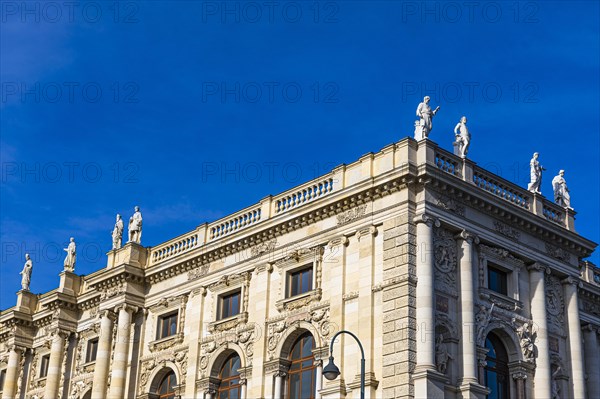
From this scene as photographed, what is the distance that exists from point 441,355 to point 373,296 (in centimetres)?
345

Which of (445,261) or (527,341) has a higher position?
(445,261)

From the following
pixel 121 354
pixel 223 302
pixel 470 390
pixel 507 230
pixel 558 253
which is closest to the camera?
pixel 470 390

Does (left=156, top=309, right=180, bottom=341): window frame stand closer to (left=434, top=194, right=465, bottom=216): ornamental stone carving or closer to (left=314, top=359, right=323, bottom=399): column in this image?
(left=314, top=359, right=323, bottom=399): column

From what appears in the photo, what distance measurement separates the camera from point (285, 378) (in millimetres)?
40500

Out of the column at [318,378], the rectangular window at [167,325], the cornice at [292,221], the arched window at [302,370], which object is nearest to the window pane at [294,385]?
the arched window at [302,370]

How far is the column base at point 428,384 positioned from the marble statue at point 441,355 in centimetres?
73

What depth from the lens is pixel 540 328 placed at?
40344 mm

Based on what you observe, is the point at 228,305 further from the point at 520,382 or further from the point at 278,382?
the point at 520,382

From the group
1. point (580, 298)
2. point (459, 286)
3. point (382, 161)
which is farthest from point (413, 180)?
point (580, 298)

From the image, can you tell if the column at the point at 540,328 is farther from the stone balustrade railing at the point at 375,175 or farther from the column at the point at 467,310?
the column at the point at 467,310

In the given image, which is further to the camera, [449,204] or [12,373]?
[12,373]

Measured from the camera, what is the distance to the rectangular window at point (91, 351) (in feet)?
169

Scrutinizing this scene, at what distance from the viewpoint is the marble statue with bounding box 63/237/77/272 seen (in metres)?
56.0

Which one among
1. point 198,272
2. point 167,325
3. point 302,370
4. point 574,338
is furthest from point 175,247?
point 574,338
